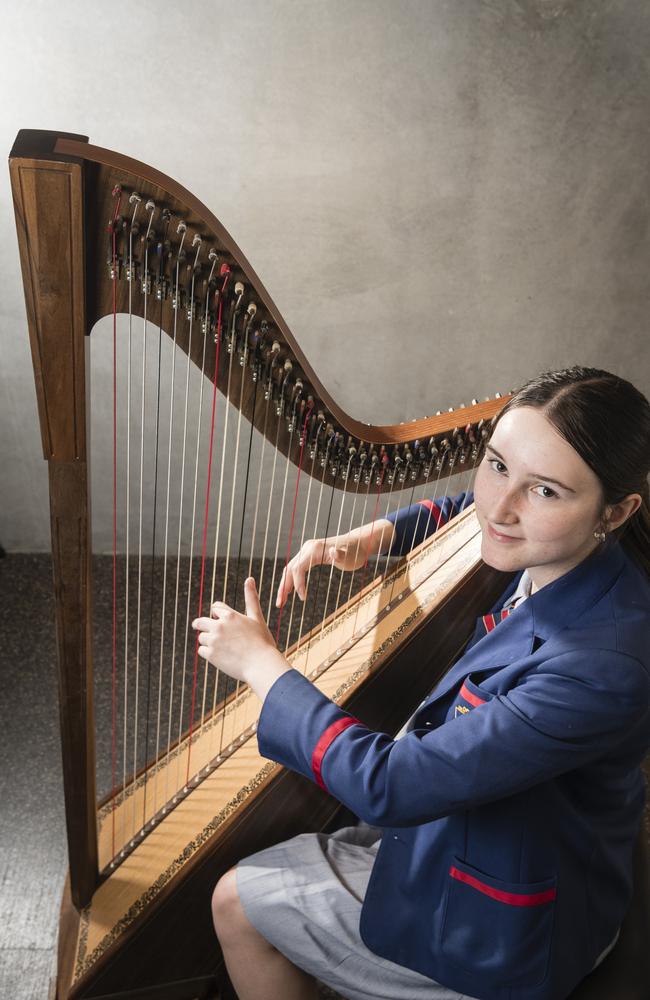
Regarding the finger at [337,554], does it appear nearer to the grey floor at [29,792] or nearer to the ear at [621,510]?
the ear at [621,510]

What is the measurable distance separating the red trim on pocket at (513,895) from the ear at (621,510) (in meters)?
0.57

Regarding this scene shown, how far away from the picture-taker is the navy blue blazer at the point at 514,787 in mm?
1226

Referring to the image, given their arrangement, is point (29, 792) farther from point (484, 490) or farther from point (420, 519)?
point (484, 490)

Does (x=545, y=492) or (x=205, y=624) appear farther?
(x=205, y=624)

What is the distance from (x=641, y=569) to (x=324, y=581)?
2.25 m

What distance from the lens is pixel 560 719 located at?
121 centimetres

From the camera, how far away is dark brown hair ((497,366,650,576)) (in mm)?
1250

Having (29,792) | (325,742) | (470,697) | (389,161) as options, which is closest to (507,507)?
(470,697)

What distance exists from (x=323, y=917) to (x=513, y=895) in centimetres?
36

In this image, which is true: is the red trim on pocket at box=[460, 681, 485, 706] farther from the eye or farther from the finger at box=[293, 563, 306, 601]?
the finger at box=[293, 563, 306, 601]

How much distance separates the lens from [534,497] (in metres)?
1.28

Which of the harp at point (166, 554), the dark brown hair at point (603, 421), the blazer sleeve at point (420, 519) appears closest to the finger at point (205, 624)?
the harp at point (166, 554)

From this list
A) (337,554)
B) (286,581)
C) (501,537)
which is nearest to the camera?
(501,537)

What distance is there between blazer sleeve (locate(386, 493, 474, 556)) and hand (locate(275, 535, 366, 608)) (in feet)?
0.47
